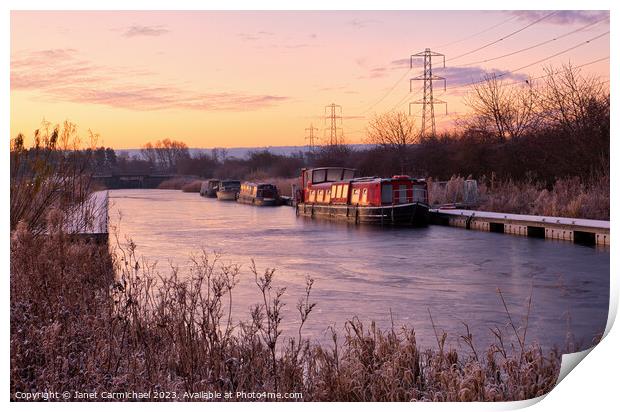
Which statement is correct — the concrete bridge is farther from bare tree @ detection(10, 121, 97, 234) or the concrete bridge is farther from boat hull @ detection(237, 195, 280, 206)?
bare tree @ detection(10, 121, 97, 234)

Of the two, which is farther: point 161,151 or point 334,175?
point 334,175

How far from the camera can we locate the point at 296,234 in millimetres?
21766

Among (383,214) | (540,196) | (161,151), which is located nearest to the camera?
(161,151)

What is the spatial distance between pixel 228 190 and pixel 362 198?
18.4 m

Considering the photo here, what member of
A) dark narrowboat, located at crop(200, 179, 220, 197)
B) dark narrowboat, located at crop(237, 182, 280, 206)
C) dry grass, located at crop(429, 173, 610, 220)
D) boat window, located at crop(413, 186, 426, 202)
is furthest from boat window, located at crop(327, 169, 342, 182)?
dark narrowboat, located at crop(200, 179, 220, 197)

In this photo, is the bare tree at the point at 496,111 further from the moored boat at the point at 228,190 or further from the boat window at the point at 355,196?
the moored boat at the point at 228,190

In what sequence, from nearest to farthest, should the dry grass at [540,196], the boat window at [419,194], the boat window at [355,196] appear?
1. the dry grass at [540,196]
2. the boat window at [419,194]
3. the boat window at [355,196]

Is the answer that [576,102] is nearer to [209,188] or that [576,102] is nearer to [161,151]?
[161,151]

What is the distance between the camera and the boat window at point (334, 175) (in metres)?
26.9

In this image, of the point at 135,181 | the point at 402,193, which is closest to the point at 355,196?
the point at 402,193

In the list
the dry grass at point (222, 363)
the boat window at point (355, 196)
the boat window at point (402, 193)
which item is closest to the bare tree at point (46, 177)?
the dry grass at point (222, 363)

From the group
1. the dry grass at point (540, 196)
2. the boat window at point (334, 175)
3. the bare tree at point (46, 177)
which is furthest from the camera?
the boat window at point (334, 175)

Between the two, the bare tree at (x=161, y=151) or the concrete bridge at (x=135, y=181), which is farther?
the concrete bridge at (x=135, y=181)

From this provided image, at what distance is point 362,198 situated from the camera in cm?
2514
